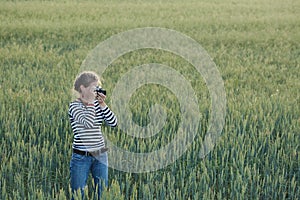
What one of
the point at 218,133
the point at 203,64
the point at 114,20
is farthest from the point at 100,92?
the point at 114,20

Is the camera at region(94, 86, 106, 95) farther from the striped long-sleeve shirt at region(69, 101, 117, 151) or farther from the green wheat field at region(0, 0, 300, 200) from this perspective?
the green wheat field at region(0, 0, 300, 200)

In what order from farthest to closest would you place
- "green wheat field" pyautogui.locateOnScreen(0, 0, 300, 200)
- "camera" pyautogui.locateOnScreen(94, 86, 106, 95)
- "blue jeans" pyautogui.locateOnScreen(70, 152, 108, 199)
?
"green wheat field" pyautogui.locateOnScreen(0, 0, 300, 200) → "blue jeans" pyautogui.locateOnScreen(70, 152, 108, 199) → "camera" pyautogui.locateOnScreen(94, 86, 106, 95)

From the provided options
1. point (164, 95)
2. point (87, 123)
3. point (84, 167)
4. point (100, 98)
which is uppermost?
point (164, 95)

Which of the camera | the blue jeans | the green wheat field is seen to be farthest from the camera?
the green wheat field

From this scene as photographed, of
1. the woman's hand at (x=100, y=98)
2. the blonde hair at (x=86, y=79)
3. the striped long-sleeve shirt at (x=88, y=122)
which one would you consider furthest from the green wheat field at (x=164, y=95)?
the blonde hair at (x=86, y=79)

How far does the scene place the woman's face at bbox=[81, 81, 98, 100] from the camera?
9.11 feet

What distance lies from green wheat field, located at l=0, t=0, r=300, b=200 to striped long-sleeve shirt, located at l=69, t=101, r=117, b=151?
0.90 ft

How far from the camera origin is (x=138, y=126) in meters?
4.33

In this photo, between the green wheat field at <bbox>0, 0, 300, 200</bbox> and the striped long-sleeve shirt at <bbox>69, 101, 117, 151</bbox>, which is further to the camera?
the green wheat field at <bbox>0, 0, 300, 200</bbox>

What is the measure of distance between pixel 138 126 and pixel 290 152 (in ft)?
4.22

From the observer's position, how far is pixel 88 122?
2.79 metres

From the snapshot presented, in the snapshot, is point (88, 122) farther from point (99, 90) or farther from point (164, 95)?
point (164, 95)

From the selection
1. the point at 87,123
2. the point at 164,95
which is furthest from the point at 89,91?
the point at 164,95

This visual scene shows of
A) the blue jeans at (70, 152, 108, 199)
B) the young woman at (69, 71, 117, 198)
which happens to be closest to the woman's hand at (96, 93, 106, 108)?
the young woman at (69, 71, 117, 198)
